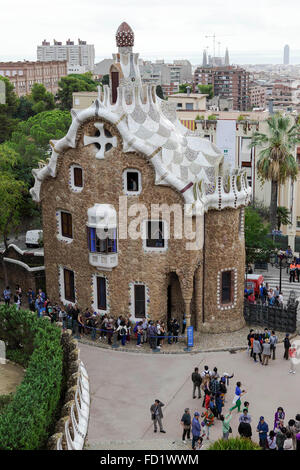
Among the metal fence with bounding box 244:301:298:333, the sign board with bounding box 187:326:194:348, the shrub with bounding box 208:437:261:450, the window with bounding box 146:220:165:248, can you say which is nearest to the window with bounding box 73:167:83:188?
the window with bounding box 146:220:165:248

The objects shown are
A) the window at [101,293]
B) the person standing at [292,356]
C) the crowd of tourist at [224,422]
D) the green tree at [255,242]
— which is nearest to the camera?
the crowd of tourist at [224,422]

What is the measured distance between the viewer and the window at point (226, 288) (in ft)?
100.0

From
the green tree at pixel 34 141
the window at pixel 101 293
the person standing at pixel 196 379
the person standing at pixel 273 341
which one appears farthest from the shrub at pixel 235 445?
the green tree at pixel 34 141

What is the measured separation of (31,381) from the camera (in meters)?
20.1

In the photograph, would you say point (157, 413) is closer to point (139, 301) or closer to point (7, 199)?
point (139, 301)

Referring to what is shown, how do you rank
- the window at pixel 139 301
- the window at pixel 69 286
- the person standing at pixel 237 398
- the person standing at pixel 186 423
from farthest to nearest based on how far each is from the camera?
the window at pixel 69 286 → the window at pixel 139 301 → the person standing at pixel 237 398 → the person standing at pixel 186 423

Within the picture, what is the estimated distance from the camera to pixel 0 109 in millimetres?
75375

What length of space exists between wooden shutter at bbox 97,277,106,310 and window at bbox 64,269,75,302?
6.67 feet

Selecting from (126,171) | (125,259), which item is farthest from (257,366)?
(126,171)

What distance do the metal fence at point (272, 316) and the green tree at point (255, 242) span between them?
6.83 metres

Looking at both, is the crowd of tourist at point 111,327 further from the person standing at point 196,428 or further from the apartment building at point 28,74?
the apartment building at point 28,74

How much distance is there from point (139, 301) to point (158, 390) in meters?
5.94

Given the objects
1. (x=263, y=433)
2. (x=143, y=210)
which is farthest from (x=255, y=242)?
(x=263, y=433)

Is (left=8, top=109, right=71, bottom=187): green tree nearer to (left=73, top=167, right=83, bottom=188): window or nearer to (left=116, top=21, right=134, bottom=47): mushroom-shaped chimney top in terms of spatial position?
(left=73, top=167, right=83, bottom=188): window
